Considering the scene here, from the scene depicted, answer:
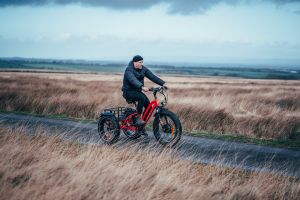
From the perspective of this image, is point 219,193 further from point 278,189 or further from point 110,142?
point 110,142

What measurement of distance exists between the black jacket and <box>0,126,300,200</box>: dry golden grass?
2.06m

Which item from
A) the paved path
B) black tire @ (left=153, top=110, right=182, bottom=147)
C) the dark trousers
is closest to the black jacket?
the dark trousers

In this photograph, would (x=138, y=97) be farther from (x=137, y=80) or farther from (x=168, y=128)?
(x=168, y=128)

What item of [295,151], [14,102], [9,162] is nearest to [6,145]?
[9,162]

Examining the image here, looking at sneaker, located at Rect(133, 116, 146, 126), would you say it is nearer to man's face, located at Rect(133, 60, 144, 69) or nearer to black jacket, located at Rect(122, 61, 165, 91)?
black jacket, located at Rect(122, 61, 165, 91)

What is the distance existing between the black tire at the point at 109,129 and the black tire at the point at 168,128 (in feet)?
3.24

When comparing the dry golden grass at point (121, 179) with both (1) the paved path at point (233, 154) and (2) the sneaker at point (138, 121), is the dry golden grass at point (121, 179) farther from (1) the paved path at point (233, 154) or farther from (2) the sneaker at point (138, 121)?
(2) the sneaker at point (138, 121)

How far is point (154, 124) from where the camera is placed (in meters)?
8.62

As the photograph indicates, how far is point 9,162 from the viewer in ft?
20.5

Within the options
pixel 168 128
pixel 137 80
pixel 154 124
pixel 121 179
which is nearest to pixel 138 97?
pixel 137 80

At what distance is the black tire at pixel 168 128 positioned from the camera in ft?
27.2

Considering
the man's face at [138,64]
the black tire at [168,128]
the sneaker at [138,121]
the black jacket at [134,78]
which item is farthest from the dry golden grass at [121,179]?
the man's face at [138,64]

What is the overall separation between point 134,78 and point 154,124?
1.15 meters

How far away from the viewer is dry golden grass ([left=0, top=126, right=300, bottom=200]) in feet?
16.3
